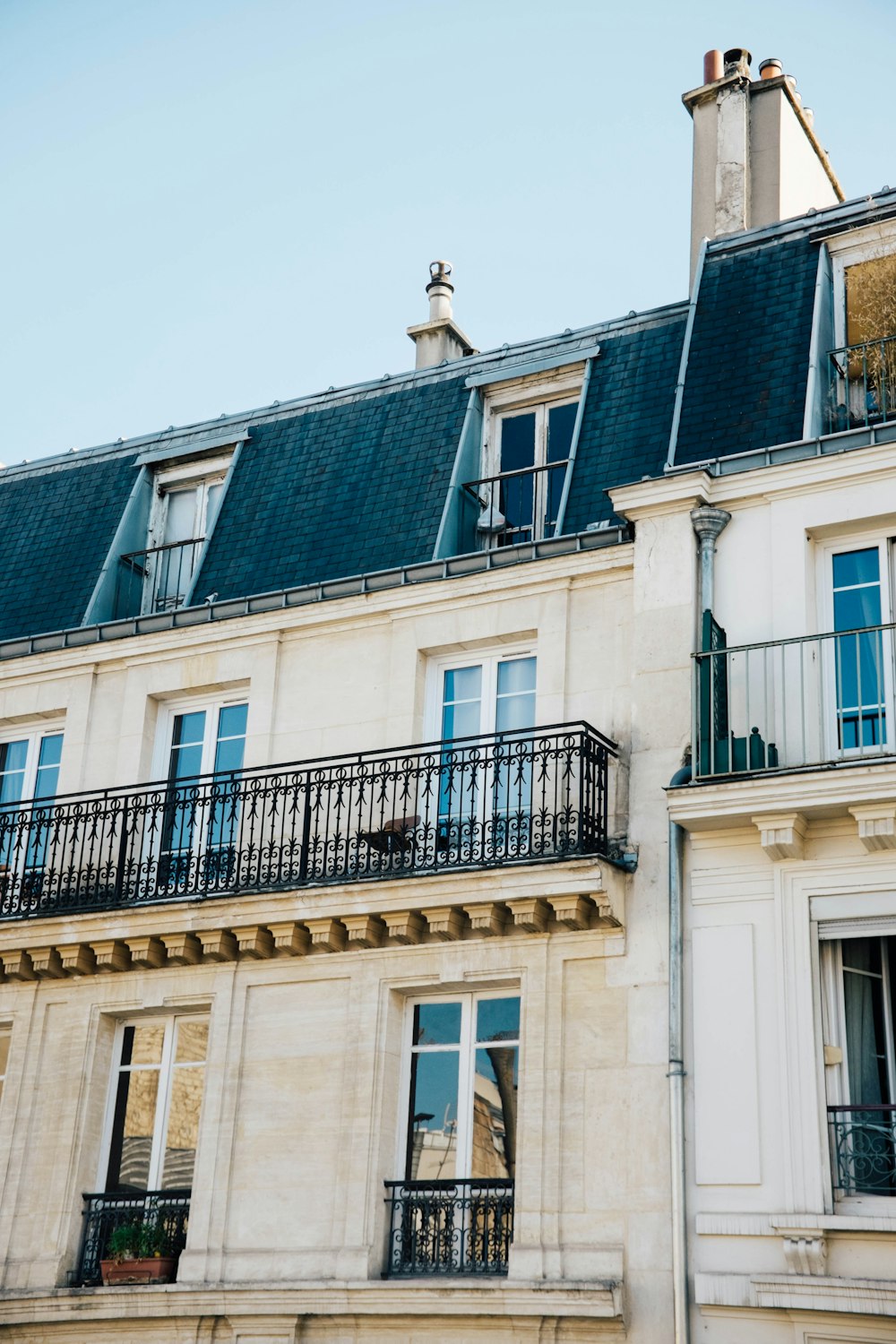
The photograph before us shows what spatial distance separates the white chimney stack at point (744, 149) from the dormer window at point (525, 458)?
6.54 ft

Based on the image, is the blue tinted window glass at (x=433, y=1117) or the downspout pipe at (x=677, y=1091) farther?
the blue tinted window glass at (x=433, y=1117)

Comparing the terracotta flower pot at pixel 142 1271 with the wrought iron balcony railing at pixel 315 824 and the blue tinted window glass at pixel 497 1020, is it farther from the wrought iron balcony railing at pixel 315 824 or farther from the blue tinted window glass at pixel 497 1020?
the blue tinted window glass at pixel 497 1020

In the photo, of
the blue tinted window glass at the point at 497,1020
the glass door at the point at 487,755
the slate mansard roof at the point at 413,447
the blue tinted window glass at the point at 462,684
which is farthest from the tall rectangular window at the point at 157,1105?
the slate mansard roof at the point at 413,447

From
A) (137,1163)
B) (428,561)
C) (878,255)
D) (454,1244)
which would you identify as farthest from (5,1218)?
(878,255)

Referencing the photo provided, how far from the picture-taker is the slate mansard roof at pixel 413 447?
13367 millimetres

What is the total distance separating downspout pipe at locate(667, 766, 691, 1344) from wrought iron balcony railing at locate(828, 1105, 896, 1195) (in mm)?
936

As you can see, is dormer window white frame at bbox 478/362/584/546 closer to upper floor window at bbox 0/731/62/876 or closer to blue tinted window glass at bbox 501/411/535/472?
blue tinted window glass at bbox 501/411/535/472

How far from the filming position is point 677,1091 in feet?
36.3

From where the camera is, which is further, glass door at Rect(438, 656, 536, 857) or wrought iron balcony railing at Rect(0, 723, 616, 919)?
glass door at Rect(438, 656, 536, 857)

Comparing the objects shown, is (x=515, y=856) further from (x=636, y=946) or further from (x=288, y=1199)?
(x=288, y=1199)

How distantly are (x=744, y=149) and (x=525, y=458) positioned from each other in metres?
3.89

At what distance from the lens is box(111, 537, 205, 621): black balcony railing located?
15859 millimetres

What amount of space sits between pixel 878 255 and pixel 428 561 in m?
4.20

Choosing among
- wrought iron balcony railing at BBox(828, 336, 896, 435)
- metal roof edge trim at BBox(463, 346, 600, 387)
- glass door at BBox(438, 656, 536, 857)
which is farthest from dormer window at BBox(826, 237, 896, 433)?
glass door at BBox(438, 656, 536, 857)
